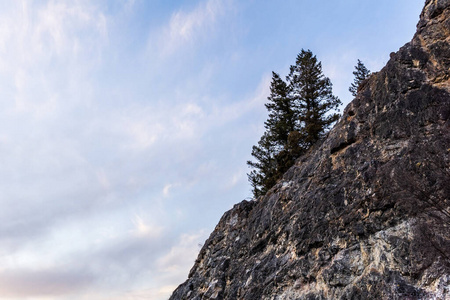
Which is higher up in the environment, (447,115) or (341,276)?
(447,115)

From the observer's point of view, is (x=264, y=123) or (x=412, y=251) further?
(x=264, y=123)

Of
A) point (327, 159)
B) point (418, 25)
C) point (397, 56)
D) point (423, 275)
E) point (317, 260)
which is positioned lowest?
point (423, 275)

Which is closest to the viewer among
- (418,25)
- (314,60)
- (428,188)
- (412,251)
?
(412,251)

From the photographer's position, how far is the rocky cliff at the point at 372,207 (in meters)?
12.0

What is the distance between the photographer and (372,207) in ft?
47.0

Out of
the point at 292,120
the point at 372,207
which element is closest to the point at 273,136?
the point at 292,120

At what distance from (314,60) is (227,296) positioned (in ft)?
76.9

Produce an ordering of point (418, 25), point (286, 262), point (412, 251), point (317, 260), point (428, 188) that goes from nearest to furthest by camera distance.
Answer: point (412, 251), point (428, 188), point (317, 260), point (286, 262), point (418, 25)

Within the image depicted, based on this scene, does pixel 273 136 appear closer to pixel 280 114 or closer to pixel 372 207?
pixel 280 114

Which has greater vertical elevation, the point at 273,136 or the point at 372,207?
the point at 273,136

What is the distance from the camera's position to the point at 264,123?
34.4 m

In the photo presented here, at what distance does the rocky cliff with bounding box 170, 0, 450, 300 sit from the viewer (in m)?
12.0

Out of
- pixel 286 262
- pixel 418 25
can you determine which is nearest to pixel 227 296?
pixel 286 262

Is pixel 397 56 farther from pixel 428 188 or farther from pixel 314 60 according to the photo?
pixel 314 60
